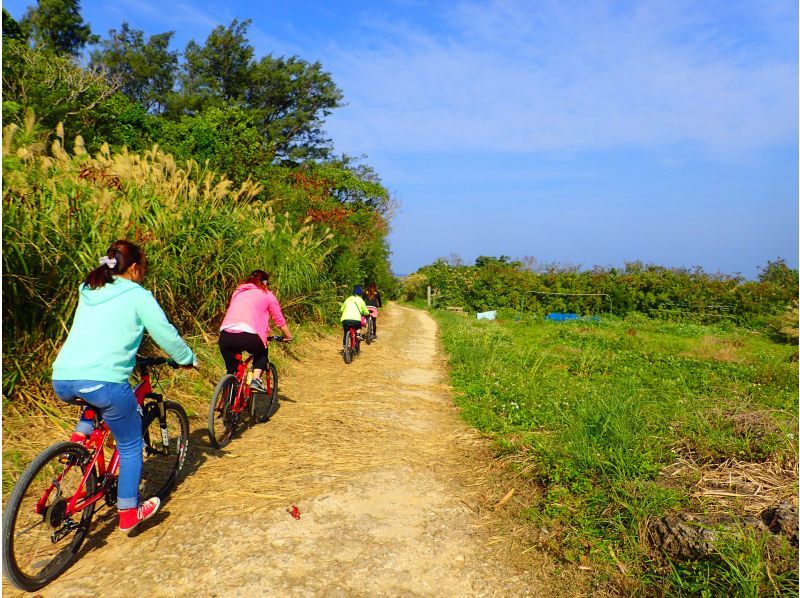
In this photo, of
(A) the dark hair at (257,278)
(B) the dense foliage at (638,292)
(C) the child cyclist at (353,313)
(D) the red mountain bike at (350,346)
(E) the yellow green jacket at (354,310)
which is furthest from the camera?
(B) the dense foliage at (638,292)

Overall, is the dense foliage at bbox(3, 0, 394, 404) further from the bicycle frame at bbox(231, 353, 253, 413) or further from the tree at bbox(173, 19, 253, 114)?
the tree at bbox(173, 19, 253, 114)

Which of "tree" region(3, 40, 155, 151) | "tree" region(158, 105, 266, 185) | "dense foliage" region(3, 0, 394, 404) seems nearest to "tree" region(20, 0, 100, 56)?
"dense foliage" region(3, 0, 394, 404)

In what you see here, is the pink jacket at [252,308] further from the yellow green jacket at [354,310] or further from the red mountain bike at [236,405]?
the yellow green jacket at [354,310]

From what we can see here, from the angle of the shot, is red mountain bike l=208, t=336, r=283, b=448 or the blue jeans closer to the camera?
the blue jeans

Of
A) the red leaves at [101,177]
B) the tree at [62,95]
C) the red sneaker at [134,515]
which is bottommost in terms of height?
the red sneaker at [134,515]

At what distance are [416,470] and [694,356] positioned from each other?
31.8 feet

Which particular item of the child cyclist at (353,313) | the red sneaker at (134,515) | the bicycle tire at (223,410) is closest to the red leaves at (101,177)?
the bicycle tire at (223,410)

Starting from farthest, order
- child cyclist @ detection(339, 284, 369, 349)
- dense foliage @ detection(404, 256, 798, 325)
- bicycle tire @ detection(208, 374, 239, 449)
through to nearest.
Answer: dense foliage @ detection(404, 256, 798, 325)
child cyclist @ detection(339, 284, 369, 349)
bicycle tire @ detection(208, 374, 239, 449)

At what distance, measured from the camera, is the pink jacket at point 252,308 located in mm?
5273

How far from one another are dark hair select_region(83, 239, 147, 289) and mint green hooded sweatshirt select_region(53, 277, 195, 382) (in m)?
0.05

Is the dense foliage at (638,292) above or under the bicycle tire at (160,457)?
above

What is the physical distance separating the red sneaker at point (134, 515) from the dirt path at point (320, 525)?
0.17 meters

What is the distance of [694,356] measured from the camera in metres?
11.4

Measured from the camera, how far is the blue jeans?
113 inches
